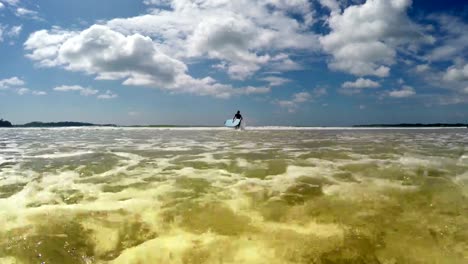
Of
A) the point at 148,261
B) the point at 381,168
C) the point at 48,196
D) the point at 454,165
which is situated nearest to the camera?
the point at 148,261

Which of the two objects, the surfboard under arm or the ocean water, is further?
the surfboard under arm

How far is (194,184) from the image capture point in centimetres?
768

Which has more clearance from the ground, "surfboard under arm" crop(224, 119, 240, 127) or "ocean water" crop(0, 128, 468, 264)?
"surfboard under arm" crop(224, 119, 240, 127)

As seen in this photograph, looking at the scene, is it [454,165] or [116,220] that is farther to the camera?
[454,165]

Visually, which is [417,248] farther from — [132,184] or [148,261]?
[132,184]

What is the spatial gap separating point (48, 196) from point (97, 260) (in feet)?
11.4

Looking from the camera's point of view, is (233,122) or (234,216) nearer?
(234,216)

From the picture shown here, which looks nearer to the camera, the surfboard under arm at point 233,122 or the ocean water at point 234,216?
the ocean water at point 234,216

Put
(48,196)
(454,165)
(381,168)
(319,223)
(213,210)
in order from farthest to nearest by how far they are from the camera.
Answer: (454,165) < (381,168) < (48,196) < (213,210) < (319,223)

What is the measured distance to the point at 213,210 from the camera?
5.60 metres

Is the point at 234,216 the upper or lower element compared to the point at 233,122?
lower

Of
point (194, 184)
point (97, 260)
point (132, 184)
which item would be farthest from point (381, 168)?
point (97, 260)

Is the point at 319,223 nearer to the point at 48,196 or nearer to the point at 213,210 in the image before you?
the point at 213,210

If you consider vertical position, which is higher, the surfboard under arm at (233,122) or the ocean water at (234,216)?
the surfboard under arm at (233,122)
